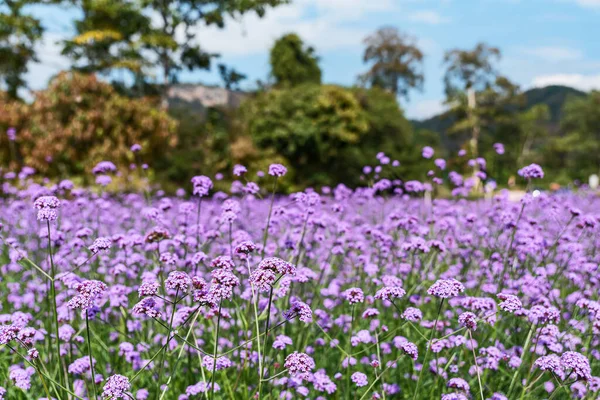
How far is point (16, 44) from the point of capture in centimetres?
3039

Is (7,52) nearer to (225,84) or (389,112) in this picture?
(225,84)

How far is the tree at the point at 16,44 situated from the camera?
29.0 meters

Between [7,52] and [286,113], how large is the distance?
16417mm

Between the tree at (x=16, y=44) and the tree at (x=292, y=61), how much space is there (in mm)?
13031

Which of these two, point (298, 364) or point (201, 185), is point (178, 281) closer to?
point (298, 364)

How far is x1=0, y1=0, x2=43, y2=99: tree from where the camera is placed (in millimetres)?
28975

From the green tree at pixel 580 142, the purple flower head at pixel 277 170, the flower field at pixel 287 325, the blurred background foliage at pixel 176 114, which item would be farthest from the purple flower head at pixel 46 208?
the green tree at pixel 580 142

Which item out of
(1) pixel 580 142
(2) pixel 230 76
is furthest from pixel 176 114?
(1) pixel 580 142

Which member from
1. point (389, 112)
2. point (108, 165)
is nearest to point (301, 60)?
point (389, 112)

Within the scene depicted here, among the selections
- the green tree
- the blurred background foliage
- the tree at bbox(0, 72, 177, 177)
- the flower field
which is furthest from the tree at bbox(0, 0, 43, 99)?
the green tree

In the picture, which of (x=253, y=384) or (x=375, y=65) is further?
(x=375, y=65)

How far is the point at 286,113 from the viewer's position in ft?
85.5

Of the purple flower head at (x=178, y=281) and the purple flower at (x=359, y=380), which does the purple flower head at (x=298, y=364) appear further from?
the purple flower at (x=359, y=380)

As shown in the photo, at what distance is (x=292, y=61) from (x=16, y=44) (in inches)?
596
